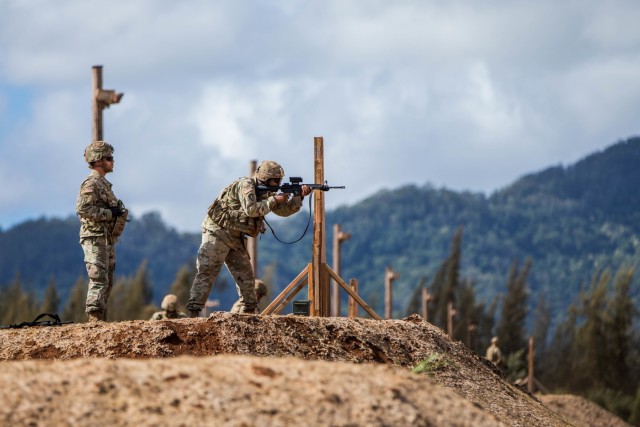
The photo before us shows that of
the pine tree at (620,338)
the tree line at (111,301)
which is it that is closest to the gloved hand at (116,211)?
the tree line at (111,301)

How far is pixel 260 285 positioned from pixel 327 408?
1189 cm

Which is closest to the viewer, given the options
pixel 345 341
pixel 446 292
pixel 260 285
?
pixel 345 341

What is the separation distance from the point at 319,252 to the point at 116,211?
3.33 metres

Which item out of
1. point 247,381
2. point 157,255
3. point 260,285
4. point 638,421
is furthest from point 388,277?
point 157,255

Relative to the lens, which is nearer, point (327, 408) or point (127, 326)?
point (327, 408)

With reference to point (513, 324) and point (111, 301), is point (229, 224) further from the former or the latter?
point (513, 324)

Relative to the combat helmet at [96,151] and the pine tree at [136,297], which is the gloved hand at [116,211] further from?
the pine tree at [136,297]

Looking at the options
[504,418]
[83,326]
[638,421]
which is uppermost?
[83,326]

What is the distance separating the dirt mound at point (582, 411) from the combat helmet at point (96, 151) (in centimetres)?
2522

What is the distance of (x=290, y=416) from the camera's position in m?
11.3

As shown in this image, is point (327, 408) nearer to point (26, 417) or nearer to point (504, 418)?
point (26, 417)

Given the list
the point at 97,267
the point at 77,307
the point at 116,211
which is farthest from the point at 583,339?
the point at 97,267

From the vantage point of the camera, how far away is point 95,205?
1733 cm

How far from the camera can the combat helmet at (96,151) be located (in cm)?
1731
